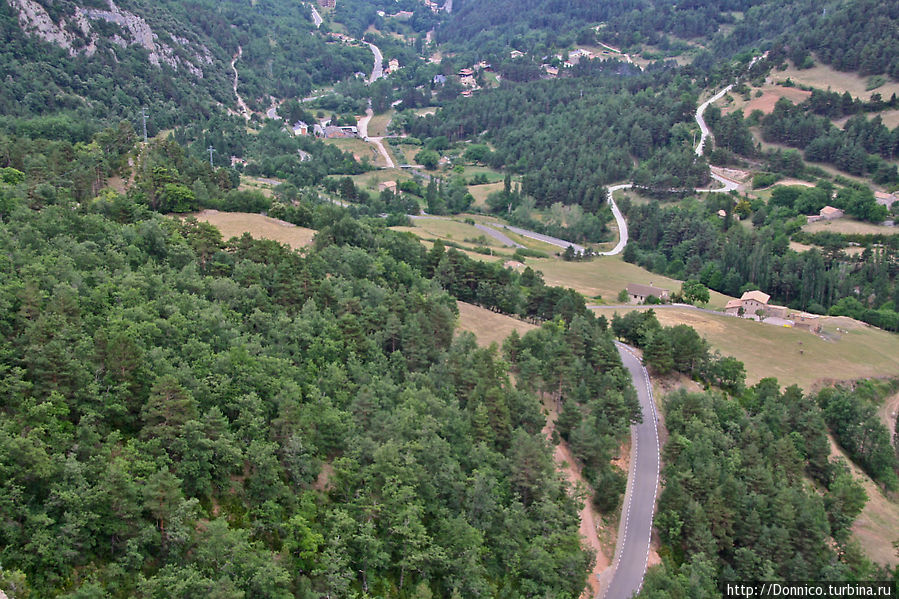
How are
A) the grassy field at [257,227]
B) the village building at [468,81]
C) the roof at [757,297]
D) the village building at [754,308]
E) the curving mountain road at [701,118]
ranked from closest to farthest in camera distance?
the grassy field at [257,227] < the village building at [754,308] < the roof at [757,297] < the curving mountain road at [701,118] < the village building at [468,81]

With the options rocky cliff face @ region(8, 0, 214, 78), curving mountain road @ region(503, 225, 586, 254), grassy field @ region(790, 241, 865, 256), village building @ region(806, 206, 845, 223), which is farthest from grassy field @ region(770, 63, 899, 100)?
rocky cliff face @ region(8, 0, 214, 78)

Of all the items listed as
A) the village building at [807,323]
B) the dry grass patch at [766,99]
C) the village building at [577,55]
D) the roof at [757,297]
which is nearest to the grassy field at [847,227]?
the roof at [757,297]

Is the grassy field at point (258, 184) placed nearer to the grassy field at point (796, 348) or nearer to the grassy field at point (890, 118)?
the grassy field at point (796, 348)

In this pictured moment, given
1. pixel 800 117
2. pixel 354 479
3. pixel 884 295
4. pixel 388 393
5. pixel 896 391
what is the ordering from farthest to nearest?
pixel 800 117 → pixel 884 295 → pixel 896 391 → pixel 388 393 → pixel 354 479

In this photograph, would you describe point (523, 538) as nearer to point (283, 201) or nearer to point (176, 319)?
point (176, 319)

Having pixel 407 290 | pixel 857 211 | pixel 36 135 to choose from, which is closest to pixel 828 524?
pixel 407 290
